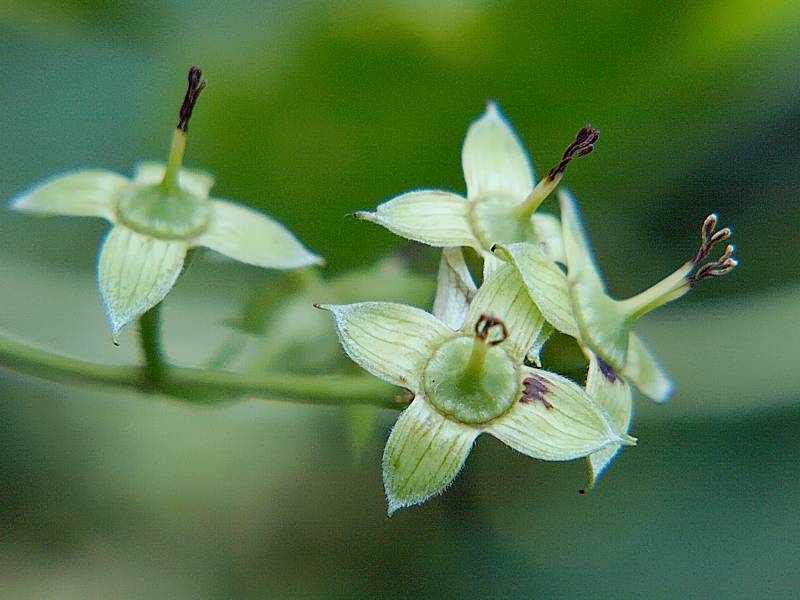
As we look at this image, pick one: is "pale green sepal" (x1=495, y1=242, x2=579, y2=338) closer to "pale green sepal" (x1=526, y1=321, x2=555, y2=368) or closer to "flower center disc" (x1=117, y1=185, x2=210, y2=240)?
"pale green sepal" (x1=526, y1=321, x2=555, y2=368)

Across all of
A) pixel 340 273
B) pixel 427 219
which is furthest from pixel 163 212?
pixel 340 273

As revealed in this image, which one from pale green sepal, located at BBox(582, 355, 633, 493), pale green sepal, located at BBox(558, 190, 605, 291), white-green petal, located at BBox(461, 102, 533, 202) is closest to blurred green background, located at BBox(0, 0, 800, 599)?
white-green petal, located at BBox(461, 102, 533, 202)

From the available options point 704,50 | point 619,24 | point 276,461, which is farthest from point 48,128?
point 704,50

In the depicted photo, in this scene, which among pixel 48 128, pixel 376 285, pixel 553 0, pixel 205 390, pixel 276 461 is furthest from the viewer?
pixel 48 128

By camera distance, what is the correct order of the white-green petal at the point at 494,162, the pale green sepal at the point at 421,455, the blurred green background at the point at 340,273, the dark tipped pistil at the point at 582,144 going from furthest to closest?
the blurred green background at the point at 340,273 → the white-green petal at the point at 494,162 → the dark tipped pistil at the point at 582,144 → the pale green sepal at the point at 421,455

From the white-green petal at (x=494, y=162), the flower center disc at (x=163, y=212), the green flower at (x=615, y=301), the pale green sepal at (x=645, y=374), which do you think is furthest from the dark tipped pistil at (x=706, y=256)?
the flower center disc at (x=163, y=212)

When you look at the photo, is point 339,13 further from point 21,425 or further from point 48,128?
point 21,425

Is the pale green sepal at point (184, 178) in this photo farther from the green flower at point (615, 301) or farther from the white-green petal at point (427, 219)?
the green flower at point (615, 301)

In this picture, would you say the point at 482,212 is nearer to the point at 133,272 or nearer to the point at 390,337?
the point at 390,337
